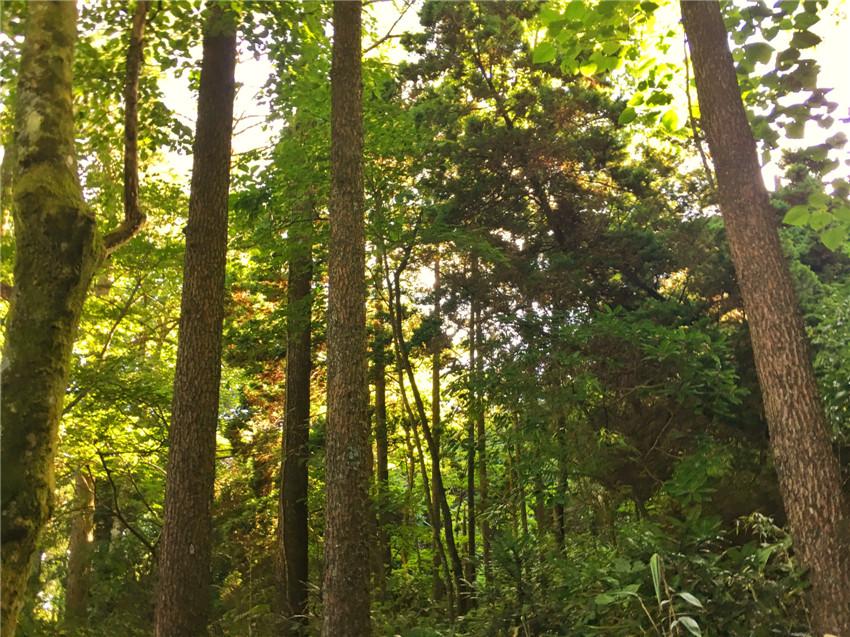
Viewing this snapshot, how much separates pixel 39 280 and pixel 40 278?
0.01m

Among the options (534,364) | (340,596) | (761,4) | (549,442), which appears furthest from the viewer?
(534,364)

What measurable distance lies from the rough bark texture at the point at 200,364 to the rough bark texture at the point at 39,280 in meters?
2.98

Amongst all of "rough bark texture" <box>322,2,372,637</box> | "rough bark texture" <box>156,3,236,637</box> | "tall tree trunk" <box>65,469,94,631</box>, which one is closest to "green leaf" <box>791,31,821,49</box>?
"rough bark texture" <box>322,2,372,637</box>

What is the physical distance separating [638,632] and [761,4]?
451cm

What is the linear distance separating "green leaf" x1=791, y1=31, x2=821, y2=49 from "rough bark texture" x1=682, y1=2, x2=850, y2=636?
1.82 ft

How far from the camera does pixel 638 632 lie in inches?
186

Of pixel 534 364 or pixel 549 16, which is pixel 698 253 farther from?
pixel 549 16

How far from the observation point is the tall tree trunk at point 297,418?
9734 millimetres

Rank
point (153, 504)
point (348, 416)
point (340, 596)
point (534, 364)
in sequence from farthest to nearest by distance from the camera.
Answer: point (153, 504) → point (534, 364) → point (348, 416) → point (340, 596)

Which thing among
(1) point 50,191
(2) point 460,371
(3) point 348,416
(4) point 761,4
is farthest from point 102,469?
(4) point 761,4

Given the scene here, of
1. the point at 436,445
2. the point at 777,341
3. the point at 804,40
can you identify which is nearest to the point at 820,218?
the point at 777,341

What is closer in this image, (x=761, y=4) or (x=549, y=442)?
(x=761, y=4)

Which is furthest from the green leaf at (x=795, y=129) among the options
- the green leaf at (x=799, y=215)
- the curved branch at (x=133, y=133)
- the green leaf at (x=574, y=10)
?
the curved branch at (x=133, y=133)

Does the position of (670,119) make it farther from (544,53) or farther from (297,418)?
(297,418)
